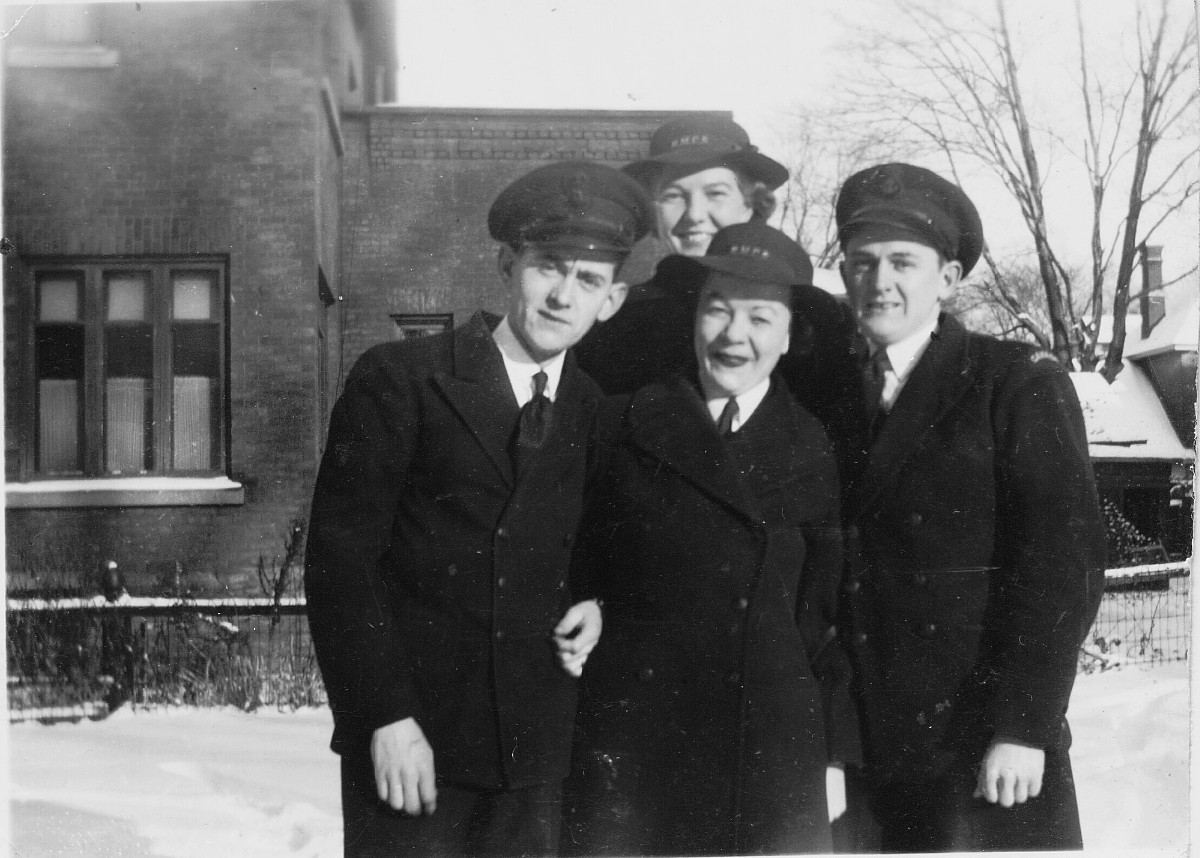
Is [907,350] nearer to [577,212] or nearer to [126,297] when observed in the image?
[577,212]

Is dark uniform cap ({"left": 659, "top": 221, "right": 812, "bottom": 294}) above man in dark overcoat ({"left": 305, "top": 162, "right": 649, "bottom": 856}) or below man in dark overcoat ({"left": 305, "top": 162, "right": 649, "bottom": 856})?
above

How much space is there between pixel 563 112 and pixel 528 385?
102cm

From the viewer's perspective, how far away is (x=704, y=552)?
261cm

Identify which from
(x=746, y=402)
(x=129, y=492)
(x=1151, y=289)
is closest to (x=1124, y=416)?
(x=1151, y=289)

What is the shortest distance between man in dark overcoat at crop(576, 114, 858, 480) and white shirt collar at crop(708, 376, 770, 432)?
3.1 inches

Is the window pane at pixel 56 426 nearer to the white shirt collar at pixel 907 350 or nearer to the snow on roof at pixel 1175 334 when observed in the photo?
the white shirt collar at pixel 907 350

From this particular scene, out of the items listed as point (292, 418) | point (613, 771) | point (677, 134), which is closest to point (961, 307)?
point (677, 134)

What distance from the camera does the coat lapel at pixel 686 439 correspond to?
258 centimetres

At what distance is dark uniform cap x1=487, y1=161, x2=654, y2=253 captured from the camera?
8.82ft

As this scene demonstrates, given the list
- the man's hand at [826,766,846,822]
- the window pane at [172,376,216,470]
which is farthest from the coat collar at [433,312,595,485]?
the man's hand at [826,766,846,822]

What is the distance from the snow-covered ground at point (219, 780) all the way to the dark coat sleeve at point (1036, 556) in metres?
0.57

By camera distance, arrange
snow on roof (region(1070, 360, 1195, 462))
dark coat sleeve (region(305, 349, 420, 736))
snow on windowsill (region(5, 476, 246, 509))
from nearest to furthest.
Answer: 1. dark coat sleeve (region(305, 349, 420, 736))
2. snow on roof (region(1070, 360, 1195, 462))
3. snow on windowsill (region(5, 476, 246, 509))

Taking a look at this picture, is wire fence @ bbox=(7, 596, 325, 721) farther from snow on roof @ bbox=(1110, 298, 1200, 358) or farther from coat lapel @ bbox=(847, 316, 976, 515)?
snow on roof @ bbox=(1110, 298, 1200, 358)

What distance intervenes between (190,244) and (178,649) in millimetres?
1350
